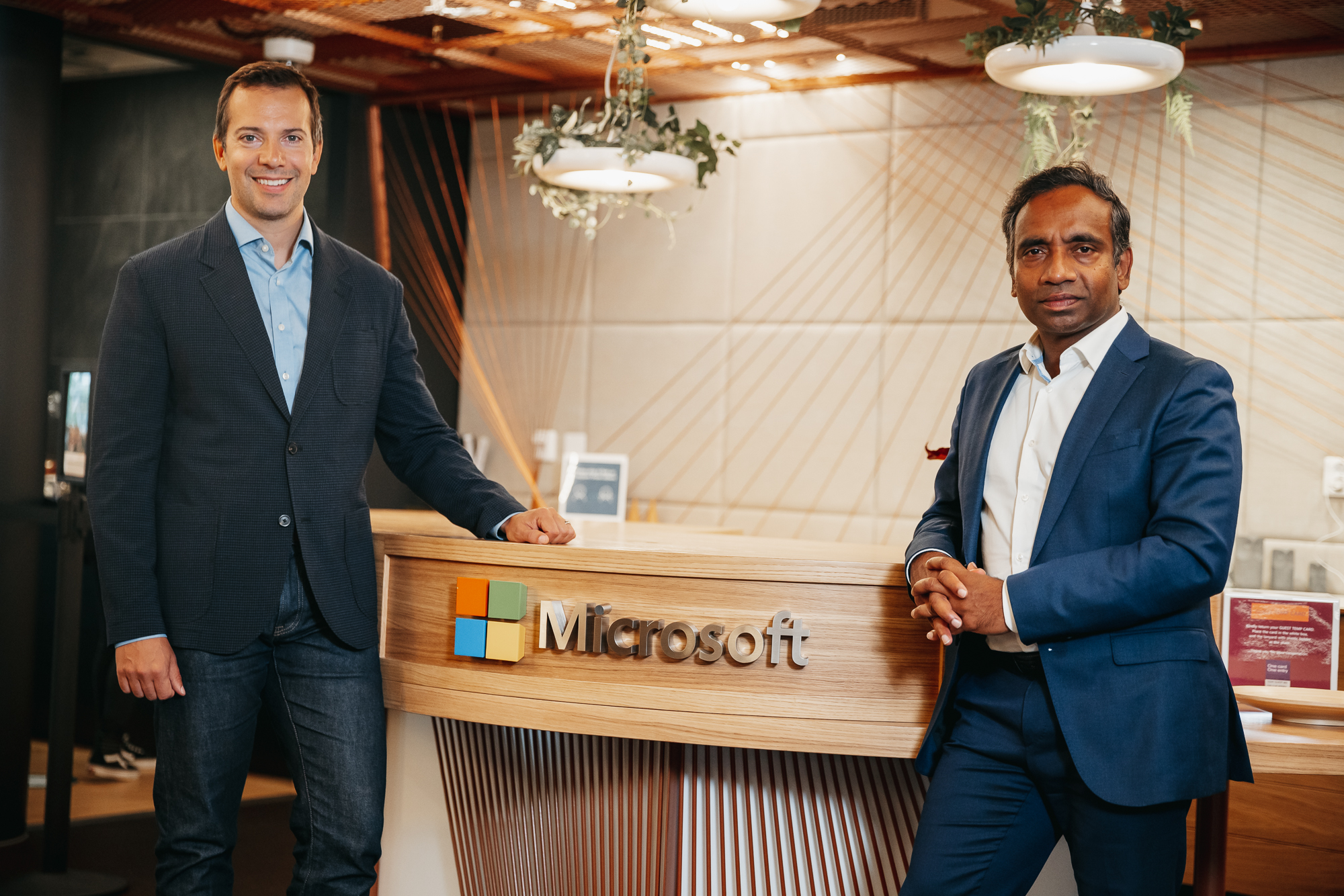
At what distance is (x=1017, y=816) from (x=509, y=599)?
100 cm

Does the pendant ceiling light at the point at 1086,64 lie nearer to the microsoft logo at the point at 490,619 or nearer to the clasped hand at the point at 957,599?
the clasped hand at the point at 957,599

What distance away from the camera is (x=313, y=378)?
2227 millimetres

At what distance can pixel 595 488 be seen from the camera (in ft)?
16.1

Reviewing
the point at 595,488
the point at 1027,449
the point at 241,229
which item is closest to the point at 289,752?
the point at 241,229

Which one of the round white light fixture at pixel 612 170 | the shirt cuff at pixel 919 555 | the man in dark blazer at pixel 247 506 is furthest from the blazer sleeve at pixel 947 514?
the round white light fixture at pixel 612 170

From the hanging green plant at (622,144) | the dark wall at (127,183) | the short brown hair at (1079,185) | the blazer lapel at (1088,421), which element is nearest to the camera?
the blazer lapel at (1088,421)

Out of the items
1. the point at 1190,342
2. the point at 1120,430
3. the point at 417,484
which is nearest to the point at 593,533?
the point at 417,484

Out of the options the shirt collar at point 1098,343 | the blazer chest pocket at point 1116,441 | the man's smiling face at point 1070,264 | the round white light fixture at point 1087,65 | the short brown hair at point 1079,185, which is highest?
the round white light fixture at point 1087,65

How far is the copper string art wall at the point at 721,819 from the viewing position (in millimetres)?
2422

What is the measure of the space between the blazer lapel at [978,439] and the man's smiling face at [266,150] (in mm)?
1264

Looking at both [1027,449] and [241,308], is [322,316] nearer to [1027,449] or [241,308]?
[241,308]

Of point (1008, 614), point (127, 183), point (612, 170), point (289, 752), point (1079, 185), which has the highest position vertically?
point (127, 183)

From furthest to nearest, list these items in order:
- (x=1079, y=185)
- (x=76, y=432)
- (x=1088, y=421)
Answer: (x=76, y=432) → (x=1079, y=185) → (x=1088, y=421)

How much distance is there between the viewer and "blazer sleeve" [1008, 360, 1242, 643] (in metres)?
1.76
